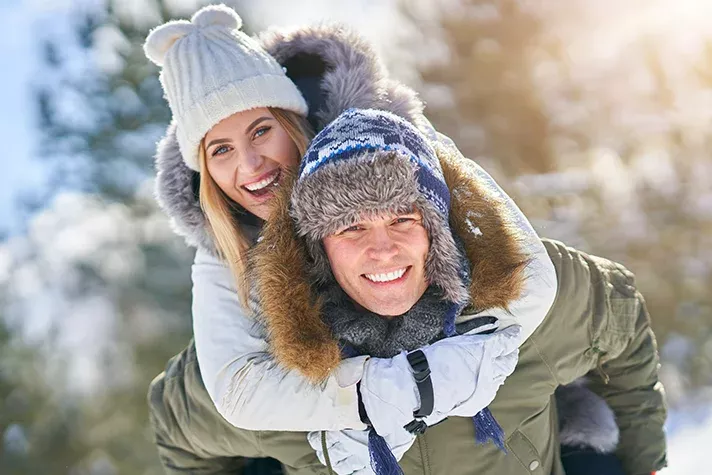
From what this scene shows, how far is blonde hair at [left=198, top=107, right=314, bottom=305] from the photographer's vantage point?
2.04 m

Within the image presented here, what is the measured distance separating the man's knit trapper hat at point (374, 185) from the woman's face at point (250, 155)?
0.34 metres

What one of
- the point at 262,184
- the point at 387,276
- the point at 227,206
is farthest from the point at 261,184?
the point at 387,276

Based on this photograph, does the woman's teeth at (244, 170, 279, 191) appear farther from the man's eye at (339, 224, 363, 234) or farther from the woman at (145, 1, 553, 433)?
the man's eye at (339, 224, 363, 234)

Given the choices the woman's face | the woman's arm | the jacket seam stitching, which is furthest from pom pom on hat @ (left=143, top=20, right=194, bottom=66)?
the jacket seam stitching

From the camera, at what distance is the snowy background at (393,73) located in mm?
4625

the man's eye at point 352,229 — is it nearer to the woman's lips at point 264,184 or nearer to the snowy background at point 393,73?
the woman's lips at point 264,184

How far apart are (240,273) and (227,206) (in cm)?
32

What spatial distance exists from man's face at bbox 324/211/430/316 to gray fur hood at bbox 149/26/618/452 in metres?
0.48

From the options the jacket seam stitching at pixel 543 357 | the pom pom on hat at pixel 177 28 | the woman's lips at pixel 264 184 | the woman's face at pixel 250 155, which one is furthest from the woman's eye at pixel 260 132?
the jacket seam stitching at pixel 543 357

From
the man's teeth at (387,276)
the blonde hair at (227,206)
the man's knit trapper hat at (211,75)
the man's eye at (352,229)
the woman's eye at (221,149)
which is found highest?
the man's knit trapper hat at (211,75)

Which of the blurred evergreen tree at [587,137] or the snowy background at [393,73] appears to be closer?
the snowy background at [393,73]

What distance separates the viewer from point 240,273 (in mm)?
1866

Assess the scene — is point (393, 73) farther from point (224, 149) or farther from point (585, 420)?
point (585, 420)

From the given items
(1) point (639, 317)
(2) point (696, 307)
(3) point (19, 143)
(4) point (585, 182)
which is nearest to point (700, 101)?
(4) point (585, 182)
